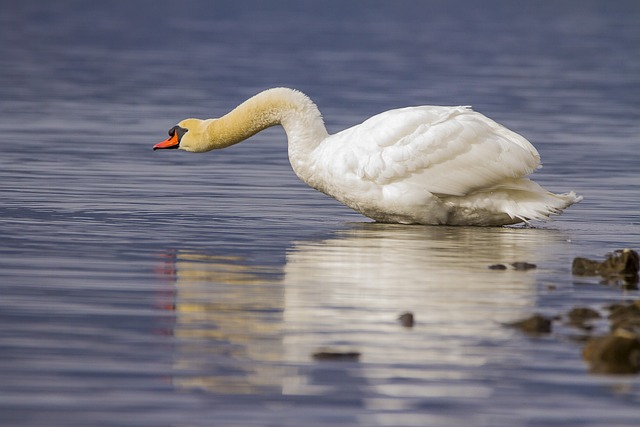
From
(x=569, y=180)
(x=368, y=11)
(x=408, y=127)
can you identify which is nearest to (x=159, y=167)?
(x=569, y=180)

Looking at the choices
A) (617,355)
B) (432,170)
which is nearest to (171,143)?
(432,170)

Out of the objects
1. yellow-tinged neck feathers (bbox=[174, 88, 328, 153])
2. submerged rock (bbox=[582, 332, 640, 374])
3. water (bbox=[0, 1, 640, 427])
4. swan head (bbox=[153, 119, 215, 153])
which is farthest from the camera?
swan head (bbox=[153, 119, 215, 153])

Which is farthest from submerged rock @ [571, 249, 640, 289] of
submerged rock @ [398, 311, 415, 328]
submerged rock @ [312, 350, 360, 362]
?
submerged rock @ [312, 350, 360, 362]

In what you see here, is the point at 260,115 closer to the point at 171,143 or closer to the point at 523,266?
the point at 171,143

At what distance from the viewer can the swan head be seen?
50.9 ft

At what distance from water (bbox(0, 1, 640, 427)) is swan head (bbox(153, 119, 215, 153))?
1.99 ft

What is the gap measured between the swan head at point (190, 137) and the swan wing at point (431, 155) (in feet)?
5.40

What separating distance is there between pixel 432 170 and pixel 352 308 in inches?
171

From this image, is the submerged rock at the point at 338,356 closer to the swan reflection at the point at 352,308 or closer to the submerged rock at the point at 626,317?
the swan reflection at the point at 352,308

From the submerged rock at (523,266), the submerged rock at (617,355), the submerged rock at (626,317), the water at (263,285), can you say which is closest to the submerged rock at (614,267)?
the water at (263,285)

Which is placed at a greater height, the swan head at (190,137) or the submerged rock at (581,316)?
the swan head at (190,137)

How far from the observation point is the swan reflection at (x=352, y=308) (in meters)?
8.58

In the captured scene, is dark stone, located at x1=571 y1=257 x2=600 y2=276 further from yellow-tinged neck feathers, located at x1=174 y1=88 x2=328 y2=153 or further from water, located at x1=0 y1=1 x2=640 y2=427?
yellow-tinged neck feathers, located at x1=174 y1=88 x2=328 y2=153

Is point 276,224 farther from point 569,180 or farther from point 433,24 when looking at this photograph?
point 433,24
